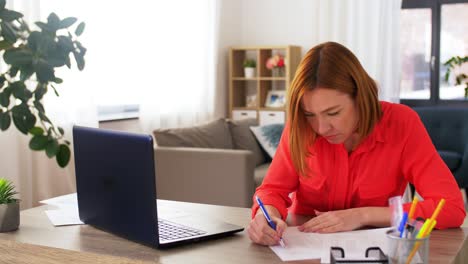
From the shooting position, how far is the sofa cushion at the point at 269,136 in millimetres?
4680

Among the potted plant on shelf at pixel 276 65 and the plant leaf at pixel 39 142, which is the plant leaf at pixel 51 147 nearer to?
the plant leaf at pixel 39 142

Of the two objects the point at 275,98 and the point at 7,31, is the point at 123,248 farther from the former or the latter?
the point at 275,98

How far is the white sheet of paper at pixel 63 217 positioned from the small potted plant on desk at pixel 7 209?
0.36 feet

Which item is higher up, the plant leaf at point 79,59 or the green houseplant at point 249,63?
the green houseplant at point 249,63

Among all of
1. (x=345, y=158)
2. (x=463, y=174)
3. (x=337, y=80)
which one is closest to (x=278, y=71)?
(x=463, y=174)

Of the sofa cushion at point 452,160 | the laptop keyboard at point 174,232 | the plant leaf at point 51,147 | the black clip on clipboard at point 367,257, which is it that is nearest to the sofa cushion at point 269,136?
the sofa cushion at point 452,160

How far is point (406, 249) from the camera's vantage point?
1100 mm

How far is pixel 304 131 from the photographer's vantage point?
1705 millimetres

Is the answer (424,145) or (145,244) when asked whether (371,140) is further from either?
(145,244)

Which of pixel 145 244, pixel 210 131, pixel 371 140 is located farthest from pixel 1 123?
pixel 210 131

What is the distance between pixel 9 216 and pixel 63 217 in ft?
0.61

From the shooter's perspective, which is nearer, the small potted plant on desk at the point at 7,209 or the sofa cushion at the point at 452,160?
the small potted plant on desk at the point at 7,209

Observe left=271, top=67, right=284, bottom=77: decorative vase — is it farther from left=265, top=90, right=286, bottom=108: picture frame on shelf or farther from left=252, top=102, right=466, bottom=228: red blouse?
left=252, top=102, right=466, bottom=228: red blouse

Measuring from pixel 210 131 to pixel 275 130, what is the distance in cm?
63
